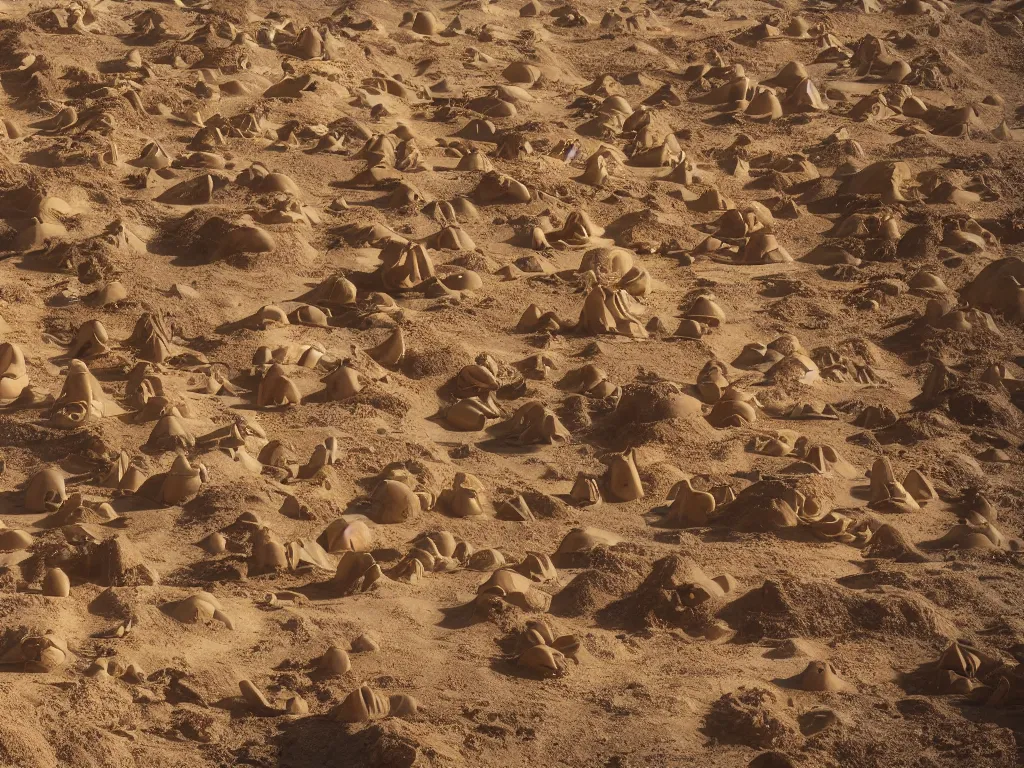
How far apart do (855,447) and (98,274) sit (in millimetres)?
4362

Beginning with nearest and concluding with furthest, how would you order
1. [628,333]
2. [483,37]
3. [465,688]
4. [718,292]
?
[465,688] → [628,333] → [718,292] → [483,37]

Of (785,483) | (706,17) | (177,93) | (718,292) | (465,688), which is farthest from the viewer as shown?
(706,17)

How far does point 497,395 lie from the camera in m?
9.03

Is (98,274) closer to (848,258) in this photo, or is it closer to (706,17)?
(848,258)

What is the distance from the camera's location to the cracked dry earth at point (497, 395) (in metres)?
6.16

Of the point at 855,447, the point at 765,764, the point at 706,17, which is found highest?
the point at 765,764

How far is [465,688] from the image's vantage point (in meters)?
6.20

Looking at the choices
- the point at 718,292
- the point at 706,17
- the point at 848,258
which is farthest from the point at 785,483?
the point at 706,17

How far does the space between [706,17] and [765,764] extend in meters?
11.4

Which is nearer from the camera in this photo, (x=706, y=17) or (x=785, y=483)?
(x=785, y=483)

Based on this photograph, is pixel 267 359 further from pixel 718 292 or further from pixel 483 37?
pixel 483 37

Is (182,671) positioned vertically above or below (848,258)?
above

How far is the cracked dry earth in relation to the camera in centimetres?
616

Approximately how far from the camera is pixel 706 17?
637 inches
